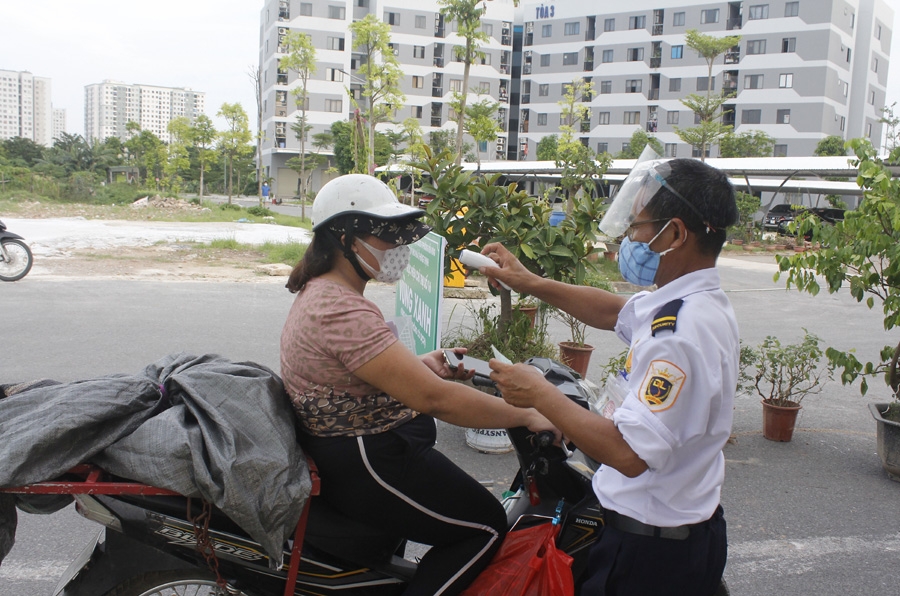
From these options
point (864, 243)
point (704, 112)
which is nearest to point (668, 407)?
point (864, 243)

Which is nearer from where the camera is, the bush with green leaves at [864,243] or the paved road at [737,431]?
the paved road at [737,431]

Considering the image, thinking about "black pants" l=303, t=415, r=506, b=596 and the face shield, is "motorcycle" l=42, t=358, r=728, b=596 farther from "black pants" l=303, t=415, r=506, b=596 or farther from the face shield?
the face shield

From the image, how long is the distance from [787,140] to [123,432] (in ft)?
191

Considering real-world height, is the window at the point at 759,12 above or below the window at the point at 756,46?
above

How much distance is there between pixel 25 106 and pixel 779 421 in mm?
121996

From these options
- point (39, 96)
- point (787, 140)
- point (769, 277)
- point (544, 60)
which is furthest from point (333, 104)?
point (39, 96)

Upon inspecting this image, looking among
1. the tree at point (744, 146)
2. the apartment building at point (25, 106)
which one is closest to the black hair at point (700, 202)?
the tree at point (744, 146)

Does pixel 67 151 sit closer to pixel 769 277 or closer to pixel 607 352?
pixel 769 277

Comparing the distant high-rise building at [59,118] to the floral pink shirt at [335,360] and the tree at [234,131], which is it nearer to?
the tree at [234,131]

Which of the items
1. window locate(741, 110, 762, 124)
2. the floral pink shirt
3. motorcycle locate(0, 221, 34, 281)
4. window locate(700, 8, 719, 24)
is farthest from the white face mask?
window locate(700, 8, 719, 24)

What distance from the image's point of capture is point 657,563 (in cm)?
177

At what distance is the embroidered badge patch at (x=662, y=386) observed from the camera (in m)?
1.60

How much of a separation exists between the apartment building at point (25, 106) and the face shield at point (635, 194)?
116 m

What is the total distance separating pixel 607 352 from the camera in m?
8.33
